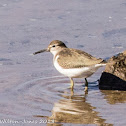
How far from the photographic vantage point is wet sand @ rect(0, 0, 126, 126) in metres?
6.70

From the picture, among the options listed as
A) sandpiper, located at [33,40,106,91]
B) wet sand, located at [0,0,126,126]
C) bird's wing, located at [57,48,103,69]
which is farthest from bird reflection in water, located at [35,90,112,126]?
bird's wing, located at [57,48,103,69]

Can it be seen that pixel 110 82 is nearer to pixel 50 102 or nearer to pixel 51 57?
pixel 50 102

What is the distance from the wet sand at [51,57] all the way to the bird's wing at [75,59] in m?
0.49

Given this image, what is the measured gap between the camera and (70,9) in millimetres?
13133

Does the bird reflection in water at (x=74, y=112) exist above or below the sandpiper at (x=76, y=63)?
below

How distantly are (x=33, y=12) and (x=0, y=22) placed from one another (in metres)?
1.29

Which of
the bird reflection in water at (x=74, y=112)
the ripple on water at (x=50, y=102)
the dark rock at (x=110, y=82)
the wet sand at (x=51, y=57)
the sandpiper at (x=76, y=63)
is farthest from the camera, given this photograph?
the dark rock at (x=110, y=82)

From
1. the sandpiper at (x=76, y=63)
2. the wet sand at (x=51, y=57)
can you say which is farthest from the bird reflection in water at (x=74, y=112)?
the sandpiper at (x=76, y=63)

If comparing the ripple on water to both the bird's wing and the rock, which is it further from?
the bird's wing

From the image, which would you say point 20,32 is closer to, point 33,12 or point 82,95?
point 33,12

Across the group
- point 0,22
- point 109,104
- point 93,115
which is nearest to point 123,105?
point 109,104

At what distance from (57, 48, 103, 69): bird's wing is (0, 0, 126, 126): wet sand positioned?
1.60 feet

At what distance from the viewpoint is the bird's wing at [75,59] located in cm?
805

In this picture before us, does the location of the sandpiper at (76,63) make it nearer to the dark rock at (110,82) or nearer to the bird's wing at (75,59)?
the bird's wing at (75,59)
